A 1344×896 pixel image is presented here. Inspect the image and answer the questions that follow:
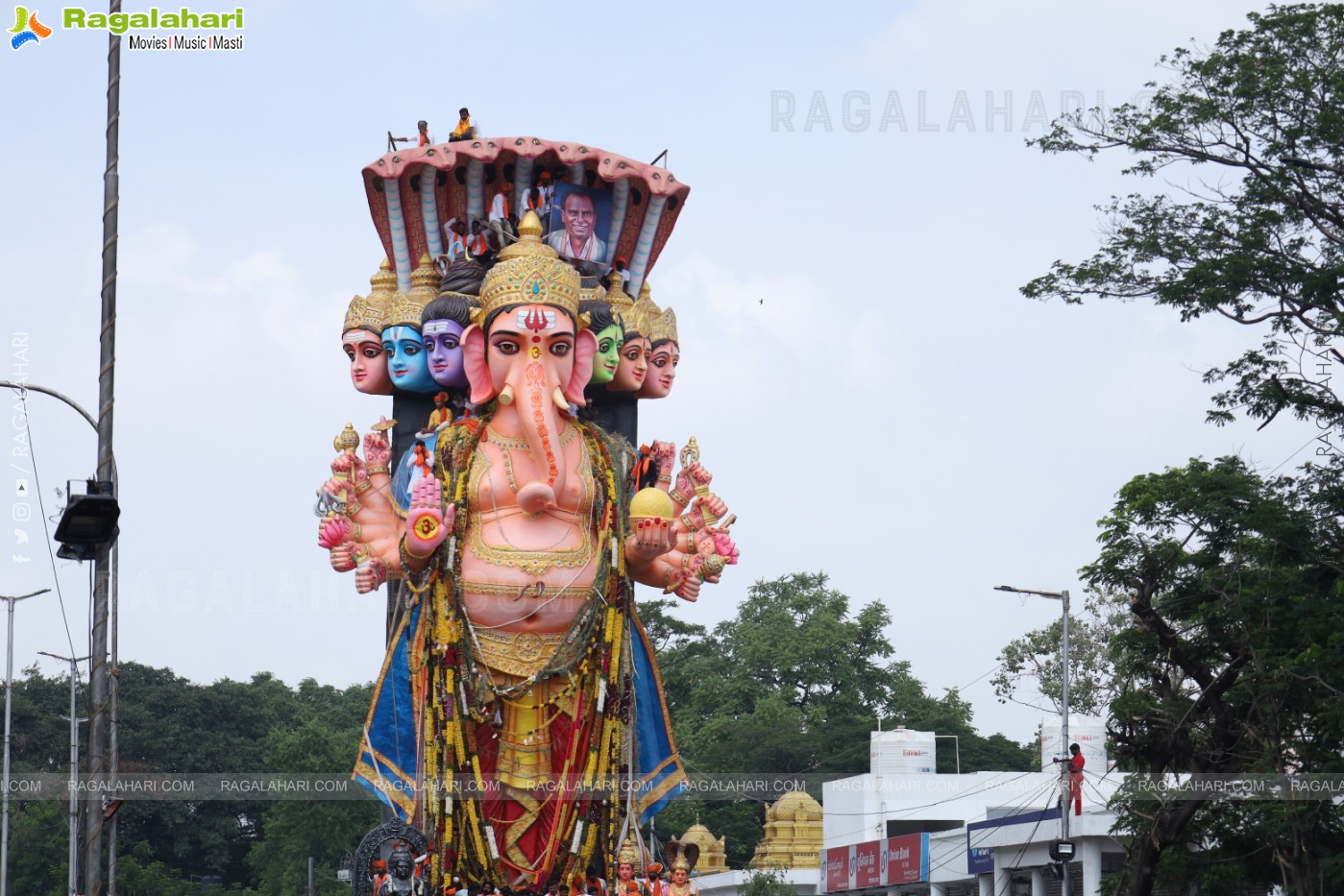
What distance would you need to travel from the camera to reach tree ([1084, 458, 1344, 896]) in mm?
19734

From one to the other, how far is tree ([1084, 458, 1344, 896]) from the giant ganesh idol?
5.13 metres

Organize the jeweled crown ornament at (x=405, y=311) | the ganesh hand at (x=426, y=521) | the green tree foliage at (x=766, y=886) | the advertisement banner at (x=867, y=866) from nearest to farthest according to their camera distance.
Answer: the ganesh hand at (x=426, y=521) < the jeweled crown ornament at (x=405, y=311) < the green tree foliage at (x=766, y=886) < the advertisement banner at (x=867, y=866)

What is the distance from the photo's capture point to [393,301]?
20.7m

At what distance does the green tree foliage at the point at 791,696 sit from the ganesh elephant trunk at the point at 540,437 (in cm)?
3031

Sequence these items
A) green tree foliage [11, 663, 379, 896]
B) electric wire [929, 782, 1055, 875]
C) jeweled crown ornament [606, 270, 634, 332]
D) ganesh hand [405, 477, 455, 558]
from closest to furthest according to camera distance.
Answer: ganesh hand [405, 477, 455, 558], jeweled crown ornament [606, 270, 634, 332], electric wire [929, 782, 1055, 875], green tree foliage [11, 663, 379, 896]

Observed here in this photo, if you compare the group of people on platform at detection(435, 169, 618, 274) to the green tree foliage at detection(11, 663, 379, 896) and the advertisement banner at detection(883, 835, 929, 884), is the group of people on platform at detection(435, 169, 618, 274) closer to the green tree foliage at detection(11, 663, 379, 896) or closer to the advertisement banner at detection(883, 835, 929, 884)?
the advertisement banner at detection(883, 835, 929, 884)

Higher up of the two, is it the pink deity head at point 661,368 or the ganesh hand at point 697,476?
the pink deity head at point 661,368

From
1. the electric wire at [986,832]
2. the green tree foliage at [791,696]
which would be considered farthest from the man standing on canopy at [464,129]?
the green tree foliage at [791,696]

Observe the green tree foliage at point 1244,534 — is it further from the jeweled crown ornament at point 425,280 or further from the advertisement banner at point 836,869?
the advertisement banner at point 836,869

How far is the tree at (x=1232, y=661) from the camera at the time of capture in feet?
64.7

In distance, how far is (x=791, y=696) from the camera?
2115 inches

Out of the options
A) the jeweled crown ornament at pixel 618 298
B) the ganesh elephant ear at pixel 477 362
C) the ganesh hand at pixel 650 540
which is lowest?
the ganesh hand at pixel 650 540

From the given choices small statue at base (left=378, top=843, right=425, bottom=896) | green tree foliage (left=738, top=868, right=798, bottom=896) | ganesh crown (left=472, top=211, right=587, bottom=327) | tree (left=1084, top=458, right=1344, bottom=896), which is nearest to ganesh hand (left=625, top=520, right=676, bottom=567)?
ganesh crown (left=472, top=211, right=587, bottom=327)

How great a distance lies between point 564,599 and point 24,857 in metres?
30.8
